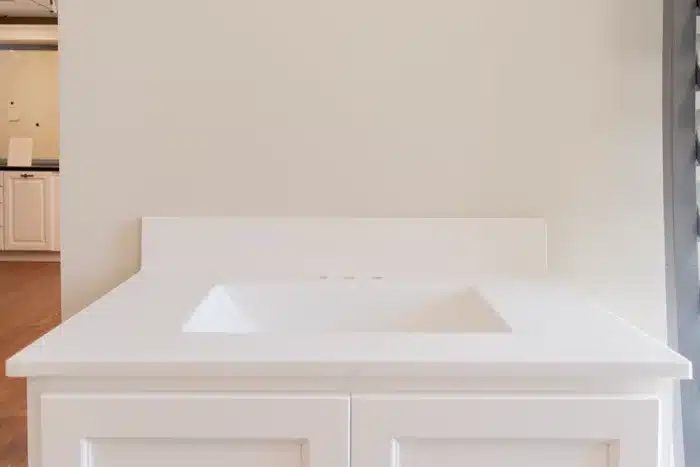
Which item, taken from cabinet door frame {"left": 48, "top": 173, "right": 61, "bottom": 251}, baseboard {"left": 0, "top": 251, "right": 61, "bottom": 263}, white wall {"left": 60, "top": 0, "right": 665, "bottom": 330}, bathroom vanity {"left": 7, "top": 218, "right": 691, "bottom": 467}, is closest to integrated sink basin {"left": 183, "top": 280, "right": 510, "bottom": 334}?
white wall {"left": 60, "top": 0, "right": 665, "bottom": 330}

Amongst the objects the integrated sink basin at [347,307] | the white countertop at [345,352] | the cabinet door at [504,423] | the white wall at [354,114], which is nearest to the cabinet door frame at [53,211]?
the white wall at [354,114]

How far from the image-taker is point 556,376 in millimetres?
913

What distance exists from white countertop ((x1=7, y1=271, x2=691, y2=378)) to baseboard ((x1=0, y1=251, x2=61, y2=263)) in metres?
6.28

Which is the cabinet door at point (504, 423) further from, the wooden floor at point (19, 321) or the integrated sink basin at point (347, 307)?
the wooden floor at point (19, 321)

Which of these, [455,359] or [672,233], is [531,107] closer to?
[672,233]

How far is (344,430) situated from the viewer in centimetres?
91

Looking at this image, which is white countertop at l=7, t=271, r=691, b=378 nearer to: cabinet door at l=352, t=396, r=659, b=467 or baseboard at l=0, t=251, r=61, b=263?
cabinet door at l=352, t=396, r=659, b=467

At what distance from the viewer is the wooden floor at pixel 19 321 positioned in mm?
2672

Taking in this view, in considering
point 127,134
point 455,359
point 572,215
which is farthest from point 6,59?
point 455,359

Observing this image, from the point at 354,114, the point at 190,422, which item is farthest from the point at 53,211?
the point at 190,422

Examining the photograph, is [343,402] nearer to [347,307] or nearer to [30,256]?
[347,307]

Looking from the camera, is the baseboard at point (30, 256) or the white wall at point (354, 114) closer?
the white wall at point (354, 114)

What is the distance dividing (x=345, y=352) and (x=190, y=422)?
0.20m

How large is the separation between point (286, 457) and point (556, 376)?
0.34 meters
